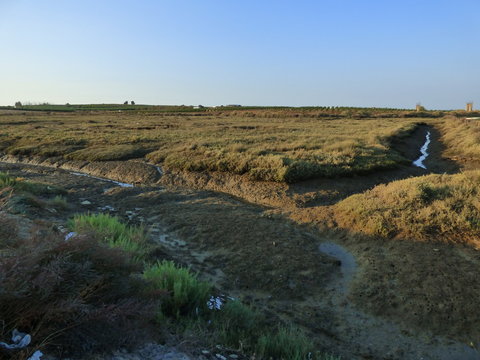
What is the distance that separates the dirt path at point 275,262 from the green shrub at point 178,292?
75.6 inches

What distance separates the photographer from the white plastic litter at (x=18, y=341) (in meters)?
3.11

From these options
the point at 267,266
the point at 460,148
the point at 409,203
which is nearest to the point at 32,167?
the point at 267,266

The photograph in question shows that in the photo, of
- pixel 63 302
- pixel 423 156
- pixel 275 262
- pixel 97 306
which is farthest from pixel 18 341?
pixel 423 156

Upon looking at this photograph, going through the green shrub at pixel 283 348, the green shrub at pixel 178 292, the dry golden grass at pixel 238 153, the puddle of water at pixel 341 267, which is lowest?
the puddle of water at pixel 341 267

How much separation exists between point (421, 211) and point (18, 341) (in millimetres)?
10157

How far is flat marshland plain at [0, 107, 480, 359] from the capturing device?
5113 mm

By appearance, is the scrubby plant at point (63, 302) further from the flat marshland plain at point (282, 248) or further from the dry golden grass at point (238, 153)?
the dry golden grass at point (238, 153)

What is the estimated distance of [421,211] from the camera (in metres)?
10.6

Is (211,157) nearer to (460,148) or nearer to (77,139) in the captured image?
(77,139)

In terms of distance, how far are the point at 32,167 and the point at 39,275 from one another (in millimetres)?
22808

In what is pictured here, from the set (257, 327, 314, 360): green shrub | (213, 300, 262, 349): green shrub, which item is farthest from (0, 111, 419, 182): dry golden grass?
(257, 327, 314, 360): green shrub

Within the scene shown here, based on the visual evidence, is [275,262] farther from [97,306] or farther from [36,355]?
[36,355]

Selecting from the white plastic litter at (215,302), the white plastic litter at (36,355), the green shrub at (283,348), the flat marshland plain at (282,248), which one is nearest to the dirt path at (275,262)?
the flat marshland plain at (282,248)

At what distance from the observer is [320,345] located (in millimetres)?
6215
